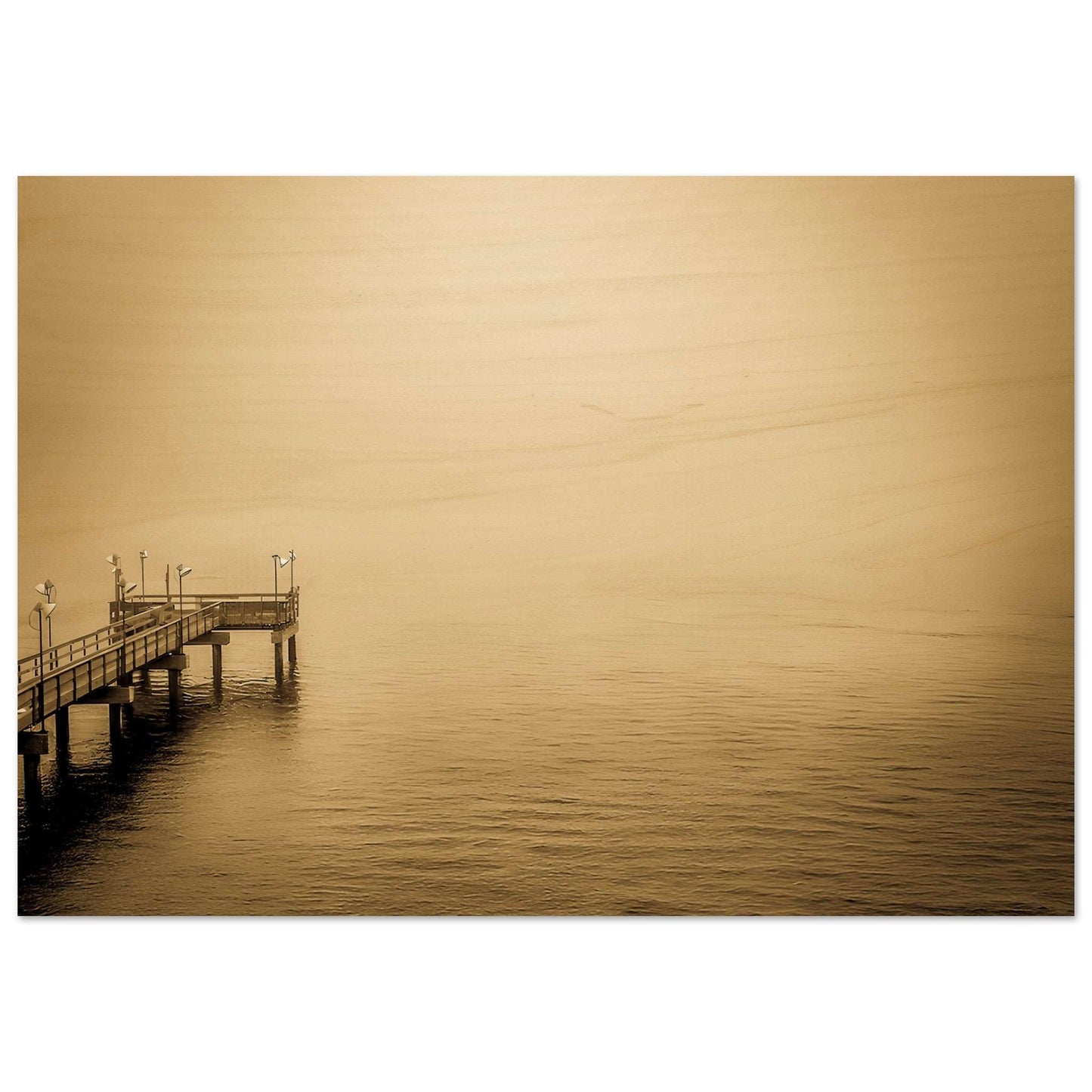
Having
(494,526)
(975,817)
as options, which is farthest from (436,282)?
(975,817)

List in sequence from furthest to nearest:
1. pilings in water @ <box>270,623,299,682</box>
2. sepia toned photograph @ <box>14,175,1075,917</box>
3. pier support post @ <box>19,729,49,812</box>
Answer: pilings in water @ <box>270,623,299,682</box> → sepia toned photograph @ <box>14,175,1075,917</box> → pier support post @ <box>19,729,49,812</box>

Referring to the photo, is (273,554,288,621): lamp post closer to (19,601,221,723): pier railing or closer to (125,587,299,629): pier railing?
(125,587,299,629): pier railing

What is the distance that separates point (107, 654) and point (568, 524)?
7.60ft

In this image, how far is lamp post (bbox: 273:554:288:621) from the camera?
584 cm

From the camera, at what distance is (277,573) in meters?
5.86

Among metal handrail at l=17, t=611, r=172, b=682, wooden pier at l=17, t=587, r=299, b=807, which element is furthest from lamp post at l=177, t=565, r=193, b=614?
metal handrail at l=17, t=611, r=172, b=682

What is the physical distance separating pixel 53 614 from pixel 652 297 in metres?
3.24

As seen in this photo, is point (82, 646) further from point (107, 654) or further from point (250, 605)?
point (250, 605)

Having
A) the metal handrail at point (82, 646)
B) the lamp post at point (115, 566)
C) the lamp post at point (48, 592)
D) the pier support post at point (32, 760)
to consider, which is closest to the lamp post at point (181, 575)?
the metal handrail at point (82, 646)

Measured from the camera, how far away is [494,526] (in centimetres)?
593

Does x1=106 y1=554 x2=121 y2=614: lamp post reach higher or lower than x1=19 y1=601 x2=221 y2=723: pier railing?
higher

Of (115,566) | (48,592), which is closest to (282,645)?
(115,566)

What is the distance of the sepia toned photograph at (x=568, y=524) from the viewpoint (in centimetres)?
575

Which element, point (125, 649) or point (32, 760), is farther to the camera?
point (125, 649)
